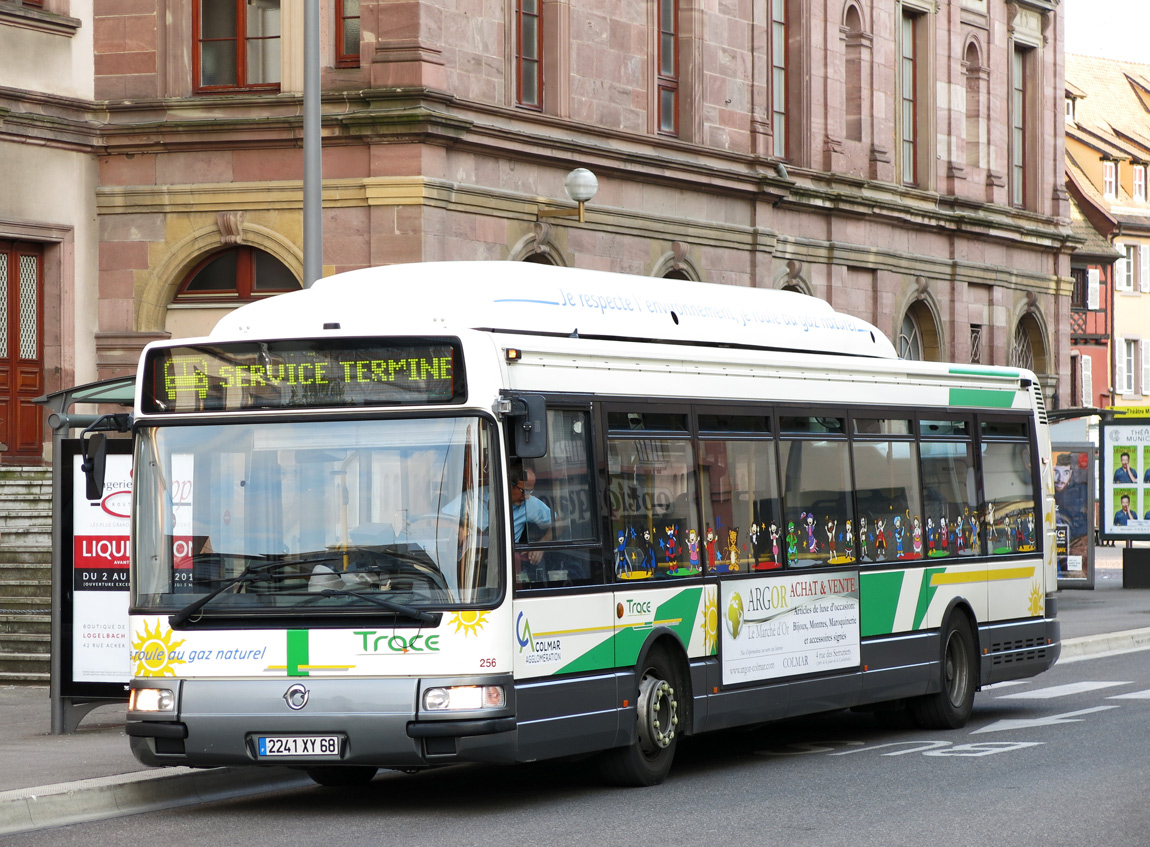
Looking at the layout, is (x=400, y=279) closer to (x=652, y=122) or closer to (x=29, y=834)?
(x=29, y=834)

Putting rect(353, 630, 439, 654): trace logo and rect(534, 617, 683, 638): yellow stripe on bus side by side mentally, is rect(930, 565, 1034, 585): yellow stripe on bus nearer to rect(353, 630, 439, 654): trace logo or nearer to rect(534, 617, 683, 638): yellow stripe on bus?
rect(534, 617, 683, 638): yellow stripe on bus

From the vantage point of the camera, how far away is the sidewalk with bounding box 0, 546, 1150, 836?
10758mm

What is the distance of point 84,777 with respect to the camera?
38.6ft

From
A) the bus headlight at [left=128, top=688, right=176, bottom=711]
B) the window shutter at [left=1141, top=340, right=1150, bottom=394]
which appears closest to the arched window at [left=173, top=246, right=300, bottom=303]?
the bus headlight at [left=128, top=688, right=176, bottom=711]

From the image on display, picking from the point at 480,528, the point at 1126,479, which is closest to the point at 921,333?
the point at 1126,479

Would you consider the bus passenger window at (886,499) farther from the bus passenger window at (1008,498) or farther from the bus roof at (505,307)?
the bus roof at (505,307)

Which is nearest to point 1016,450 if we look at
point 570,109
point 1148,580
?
point 570,109

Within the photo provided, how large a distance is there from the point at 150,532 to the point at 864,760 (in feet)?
16.6

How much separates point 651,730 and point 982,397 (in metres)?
5.64

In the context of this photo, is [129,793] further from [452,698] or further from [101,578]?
[101,578]

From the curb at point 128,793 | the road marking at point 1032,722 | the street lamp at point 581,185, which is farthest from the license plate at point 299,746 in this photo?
the street lamp at point 581,185

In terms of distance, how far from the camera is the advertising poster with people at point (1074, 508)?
32.2m

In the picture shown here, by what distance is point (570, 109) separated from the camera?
2767 cm

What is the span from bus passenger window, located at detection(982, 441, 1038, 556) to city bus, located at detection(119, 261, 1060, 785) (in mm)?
2503
